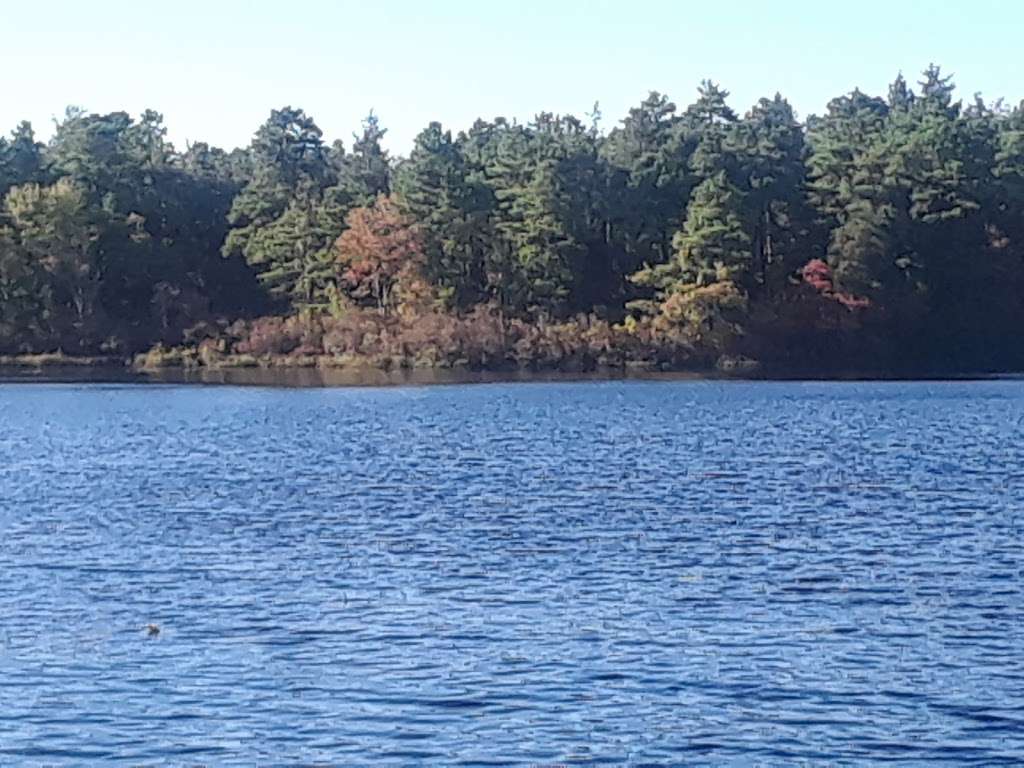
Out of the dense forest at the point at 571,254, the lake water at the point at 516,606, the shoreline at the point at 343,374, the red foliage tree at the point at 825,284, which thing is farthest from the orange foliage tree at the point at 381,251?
the lake water at the point at 516,606

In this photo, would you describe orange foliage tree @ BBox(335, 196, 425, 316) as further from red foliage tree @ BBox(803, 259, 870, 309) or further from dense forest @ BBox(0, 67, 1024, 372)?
red foliage tree @ BBox(803, 259, 870, 309)

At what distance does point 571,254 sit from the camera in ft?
371

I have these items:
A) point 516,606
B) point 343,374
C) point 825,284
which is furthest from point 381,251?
point 516,606

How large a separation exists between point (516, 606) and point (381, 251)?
9039 cm

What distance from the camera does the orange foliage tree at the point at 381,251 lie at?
114938 mm

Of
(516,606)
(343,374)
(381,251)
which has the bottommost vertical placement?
(516,606)

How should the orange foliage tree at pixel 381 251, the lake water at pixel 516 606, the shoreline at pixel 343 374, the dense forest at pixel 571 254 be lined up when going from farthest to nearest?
the orange foliage tree at pixel 381 251
the dense forest at pixel 571 254
the shoreline at pixel 343 374
the lake water at pixel 516 606

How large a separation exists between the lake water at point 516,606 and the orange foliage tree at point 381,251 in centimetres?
6281

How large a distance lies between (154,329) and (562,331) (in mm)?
29550

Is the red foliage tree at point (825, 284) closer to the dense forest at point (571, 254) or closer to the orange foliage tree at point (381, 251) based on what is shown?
the dense forest at point (571, 254)

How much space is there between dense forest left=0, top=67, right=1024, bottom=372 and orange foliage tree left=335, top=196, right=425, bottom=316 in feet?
0.54

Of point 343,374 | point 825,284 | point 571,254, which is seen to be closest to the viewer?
point 343,374

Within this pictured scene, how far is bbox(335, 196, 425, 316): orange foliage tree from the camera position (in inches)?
4525

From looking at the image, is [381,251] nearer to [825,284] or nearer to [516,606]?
[825,284]
